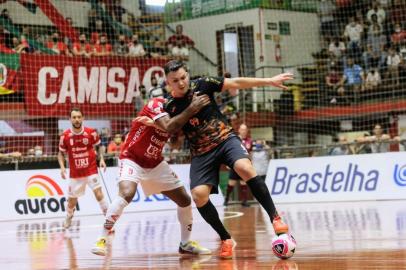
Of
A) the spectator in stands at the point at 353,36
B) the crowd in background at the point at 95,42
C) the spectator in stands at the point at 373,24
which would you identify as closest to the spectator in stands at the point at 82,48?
Answer: the crowd in background at the point at 95,42

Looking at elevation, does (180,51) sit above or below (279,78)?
above

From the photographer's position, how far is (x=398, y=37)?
25.3 meters

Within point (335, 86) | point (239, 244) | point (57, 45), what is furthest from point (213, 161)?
point (335, 86)

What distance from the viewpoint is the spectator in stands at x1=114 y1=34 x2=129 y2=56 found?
2467 centimetres

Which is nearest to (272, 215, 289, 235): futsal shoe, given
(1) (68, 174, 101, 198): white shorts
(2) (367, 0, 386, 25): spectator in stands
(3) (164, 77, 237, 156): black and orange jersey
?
(3) (164, 77, 237, 156): black and orange jersey

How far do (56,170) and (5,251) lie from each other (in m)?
9.53

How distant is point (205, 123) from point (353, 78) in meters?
18.6

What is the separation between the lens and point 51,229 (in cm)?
1432

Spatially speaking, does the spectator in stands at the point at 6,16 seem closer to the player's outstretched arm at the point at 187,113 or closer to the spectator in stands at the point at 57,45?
the spectator in stands at the point at 57,45

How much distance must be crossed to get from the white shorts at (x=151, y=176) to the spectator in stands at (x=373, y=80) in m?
17.1

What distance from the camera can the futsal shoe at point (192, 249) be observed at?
329 inches

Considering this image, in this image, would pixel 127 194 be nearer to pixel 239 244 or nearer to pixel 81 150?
pixel 239 244

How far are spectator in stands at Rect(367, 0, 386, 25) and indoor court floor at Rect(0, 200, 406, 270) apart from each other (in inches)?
535

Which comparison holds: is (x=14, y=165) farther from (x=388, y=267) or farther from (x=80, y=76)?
(x=388, y=267)
